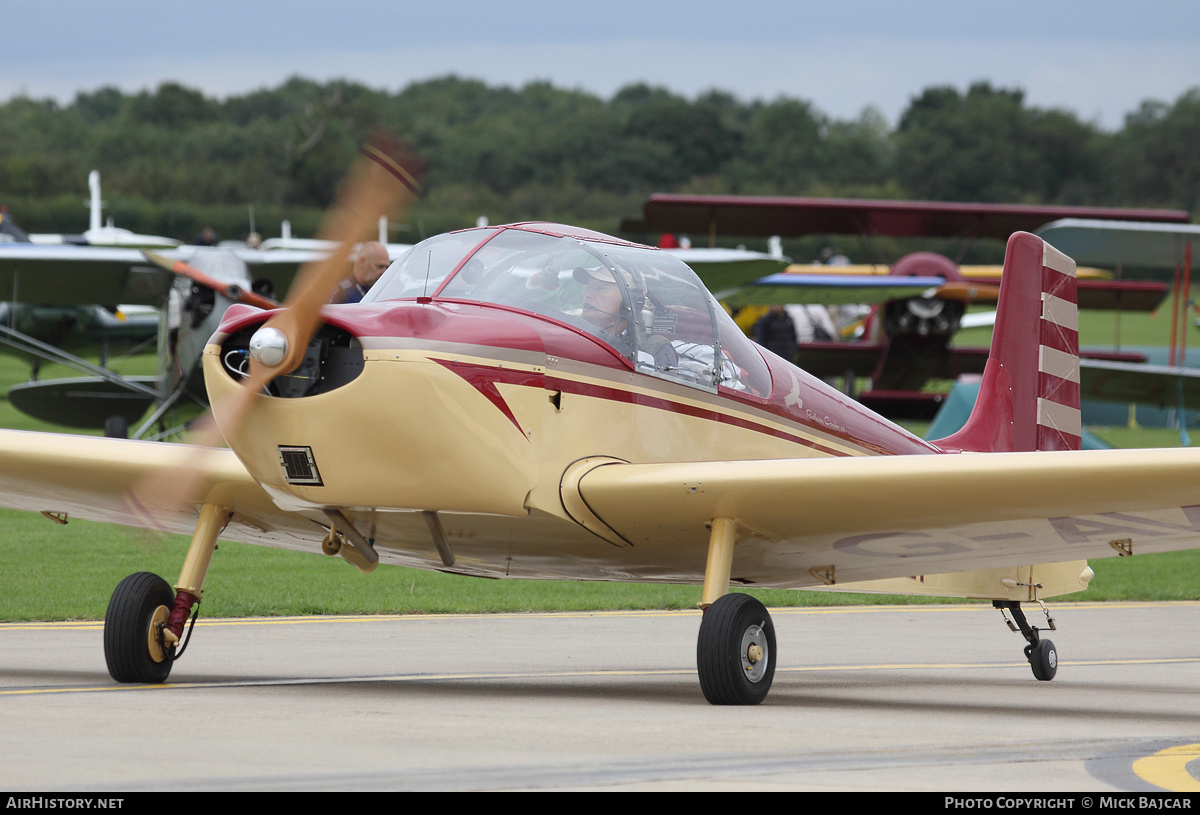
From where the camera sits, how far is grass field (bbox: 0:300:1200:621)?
11750mm

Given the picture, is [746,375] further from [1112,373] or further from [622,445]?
[1112,373]

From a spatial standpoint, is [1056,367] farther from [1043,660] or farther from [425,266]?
[425,266]

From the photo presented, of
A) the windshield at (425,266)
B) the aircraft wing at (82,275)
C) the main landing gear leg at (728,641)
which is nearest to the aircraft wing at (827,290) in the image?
the aircraft wing at (82,275)

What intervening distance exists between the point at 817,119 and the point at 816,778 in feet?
434

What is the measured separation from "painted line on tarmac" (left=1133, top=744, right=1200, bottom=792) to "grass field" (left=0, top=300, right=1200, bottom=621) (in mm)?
7249

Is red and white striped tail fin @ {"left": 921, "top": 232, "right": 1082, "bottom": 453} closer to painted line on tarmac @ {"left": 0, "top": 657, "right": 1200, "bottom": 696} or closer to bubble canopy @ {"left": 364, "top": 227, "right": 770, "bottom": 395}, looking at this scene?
painted line on tarmac @ {"left": 0, "top": 657, "right": 1200, "bottom": 696}

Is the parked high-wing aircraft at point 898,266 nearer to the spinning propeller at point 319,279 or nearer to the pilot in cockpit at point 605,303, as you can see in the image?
the pilot in cockpit at point 605,303

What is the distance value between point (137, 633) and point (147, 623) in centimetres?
8

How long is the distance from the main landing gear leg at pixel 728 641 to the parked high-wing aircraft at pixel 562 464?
0.01 meters

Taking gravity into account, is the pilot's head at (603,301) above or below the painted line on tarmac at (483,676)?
above

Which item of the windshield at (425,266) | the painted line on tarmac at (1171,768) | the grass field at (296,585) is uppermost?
the windshield at (425,266)

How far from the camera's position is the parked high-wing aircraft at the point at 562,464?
20.9 feet

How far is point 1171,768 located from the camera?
507cm

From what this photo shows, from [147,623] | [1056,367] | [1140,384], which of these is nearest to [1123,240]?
[1140,384]
